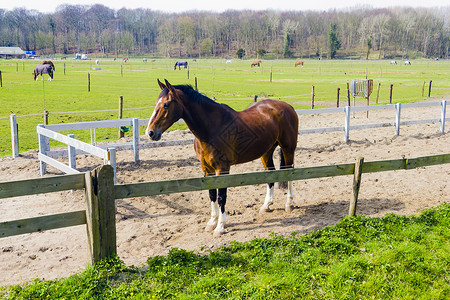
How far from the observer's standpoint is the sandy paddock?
18.2 ft

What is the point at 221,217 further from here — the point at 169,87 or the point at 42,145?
the point at 42,145

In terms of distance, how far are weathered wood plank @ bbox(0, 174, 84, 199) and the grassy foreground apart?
2.97ft

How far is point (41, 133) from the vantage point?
930 centimetres

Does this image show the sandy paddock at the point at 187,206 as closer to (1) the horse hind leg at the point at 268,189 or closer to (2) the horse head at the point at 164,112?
(1) the horse hind leg at the point at 268,189

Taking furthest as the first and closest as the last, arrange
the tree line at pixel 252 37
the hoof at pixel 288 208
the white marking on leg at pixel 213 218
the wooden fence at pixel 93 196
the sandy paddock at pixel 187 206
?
the tree line at pixel 252 37 < the hoof at pixel 288 208 < the white marking on leg at pixel 213 218 < the sandy paddock at pixel 187 206 < the wooden fence at pixel 93 196

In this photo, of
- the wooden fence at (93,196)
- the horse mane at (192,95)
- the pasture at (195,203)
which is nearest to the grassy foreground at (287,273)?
the pasture at (195,203)

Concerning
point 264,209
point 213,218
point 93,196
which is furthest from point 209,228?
point 93,196

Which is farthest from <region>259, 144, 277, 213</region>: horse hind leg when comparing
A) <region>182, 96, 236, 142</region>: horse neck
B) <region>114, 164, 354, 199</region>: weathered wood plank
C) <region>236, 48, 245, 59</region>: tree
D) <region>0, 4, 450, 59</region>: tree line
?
<region>0, 4, 450, 59</region>: tree line

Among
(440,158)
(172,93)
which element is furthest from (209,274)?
(440,158)

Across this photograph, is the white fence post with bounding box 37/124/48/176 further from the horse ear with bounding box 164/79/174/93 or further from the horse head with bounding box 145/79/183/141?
the horse ear with bounding box 164/79/174/93

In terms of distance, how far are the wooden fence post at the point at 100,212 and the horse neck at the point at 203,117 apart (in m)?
2.20

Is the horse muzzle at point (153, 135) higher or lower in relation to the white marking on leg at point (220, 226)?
higher

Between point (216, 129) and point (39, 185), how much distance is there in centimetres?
294

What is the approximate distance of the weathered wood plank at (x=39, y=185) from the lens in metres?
4.04
